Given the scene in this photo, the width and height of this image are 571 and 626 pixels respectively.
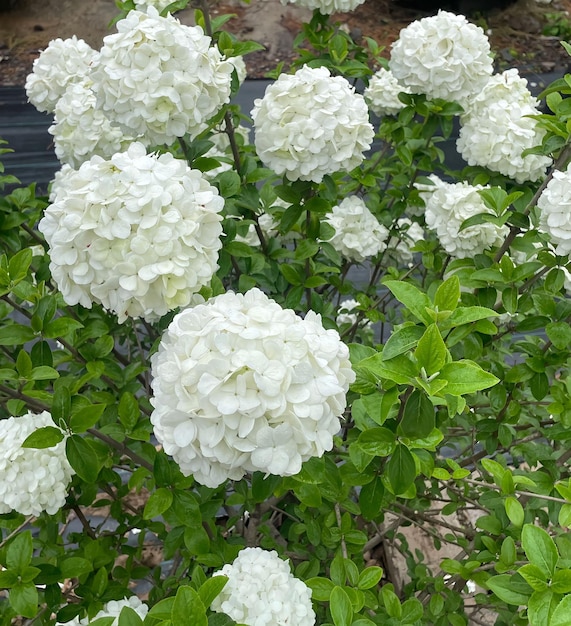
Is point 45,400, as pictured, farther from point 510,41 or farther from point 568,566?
point 510,41

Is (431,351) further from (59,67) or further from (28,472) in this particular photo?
(59,67)

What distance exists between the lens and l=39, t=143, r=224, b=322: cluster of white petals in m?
1.09

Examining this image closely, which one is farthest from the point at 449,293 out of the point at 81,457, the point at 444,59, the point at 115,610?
the point at 444,59

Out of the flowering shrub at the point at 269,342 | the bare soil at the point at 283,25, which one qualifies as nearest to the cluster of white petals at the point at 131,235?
the flowering shrub at the point at 269,342

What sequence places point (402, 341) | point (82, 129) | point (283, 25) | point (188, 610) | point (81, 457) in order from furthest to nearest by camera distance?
point (283, 25) → point (82, 129) → point (81, 457) → point (402, 341) → point (188, 610)

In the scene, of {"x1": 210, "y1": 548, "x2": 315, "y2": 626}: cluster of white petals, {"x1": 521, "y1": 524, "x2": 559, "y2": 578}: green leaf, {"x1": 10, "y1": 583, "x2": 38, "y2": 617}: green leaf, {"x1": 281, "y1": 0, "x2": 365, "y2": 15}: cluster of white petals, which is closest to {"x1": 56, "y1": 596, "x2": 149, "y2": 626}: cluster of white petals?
{"x1": 10, "y1": 583, "x2": 38, "y2": 617}: green leaf

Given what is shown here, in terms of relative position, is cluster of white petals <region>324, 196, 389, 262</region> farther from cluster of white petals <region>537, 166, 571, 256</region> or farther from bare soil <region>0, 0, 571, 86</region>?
bare soil <region>0, 0, 571, 86</region>

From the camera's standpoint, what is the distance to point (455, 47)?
1.97 meters

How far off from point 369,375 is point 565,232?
63cm

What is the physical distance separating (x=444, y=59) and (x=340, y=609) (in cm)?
171

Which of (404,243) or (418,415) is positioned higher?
(418,415)

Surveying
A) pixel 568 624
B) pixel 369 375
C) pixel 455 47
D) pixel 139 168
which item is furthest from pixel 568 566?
pixel 455 47

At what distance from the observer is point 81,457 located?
1202mm

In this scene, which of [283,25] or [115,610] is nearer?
[115,610]
